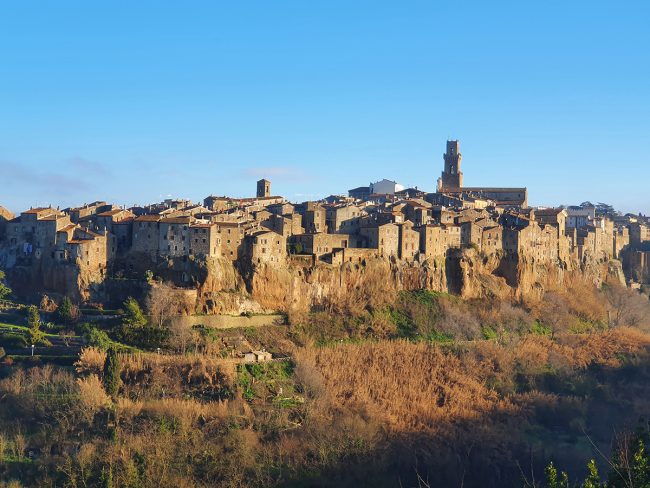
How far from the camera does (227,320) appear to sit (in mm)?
43188

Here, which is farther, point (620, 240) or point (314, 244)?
point (620, 240)

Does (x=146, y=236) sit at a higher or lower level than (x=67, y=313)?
higher

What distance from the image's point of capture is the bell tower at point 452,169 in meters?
88.8

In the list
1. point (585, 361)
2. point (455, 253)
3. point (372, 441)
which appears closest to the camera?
point (372, 441)

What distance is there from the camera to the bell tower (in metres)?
88.8

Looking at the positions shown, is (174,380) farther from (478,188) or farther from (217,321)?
(478,188)

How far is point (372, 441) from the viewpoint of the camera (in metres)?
36.0

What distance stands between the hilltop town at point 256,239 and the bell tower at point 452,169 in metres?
17.8

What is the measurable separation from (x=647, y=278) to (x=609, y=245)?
4737mm

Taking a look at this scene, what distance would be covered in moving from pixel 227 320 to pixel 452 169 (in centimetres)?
5147

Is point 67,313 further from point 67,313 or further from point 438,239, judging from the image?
point 438,239

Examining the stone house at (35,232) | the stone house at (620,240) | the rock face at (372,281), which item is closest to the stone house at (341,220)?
the rock face at (372,281)

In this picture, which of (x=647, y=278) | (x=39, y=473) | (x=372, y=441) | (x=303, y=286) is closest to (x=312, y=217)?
(x=303, y=286)

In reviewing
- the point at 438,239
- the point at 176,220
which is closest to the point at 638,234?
the point at 438,239
